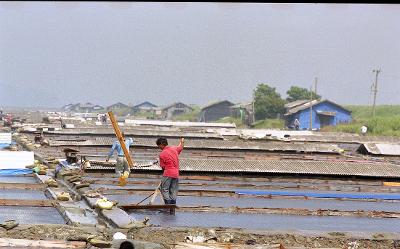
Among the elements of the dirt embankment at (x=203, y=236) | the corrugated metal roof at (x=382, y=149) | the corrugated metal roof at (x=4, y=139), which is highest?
the corrugated metal roof at (x=382, y=149)

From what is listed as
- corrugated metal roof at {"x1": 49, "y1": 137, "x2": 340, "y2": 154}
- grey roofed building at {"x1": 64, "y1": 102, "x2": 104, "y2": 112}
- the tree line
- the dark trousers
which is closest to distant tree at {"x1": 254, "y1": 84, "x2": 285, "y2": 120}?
the tree line

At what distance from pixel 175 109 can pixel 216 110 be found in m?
14.8

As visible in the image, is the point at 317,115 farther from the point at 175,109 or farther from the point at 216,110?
the point at 175,109

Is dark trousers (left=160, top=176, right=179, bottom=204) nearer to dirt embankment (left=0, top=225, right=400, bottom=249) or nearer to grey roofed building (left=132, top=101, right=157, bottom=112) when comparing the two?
dirt embankment (left=0, top=225, right=400, bottom=249)

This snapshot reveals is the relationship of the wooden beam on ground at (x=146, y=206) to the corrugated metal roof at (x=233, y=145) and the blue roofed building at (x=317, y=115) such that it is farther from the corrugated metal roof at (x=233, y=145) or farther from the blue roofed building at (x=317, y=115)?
the blue roofed building at (x=317, y=115)

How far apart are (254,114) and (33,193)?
48.7 m

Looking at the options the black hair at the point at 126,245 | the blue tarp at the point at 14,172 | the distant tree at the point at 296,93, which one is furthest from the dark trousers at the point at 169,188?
the distant tree at the point at 296,93

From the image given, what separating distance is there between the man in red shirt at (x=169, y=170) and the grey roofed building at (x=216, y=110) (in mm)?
61219

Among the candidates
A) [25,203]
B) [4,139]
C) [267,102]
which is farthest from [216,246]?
[267,102]

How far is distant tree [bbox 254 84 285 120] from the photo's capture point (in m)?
56.6

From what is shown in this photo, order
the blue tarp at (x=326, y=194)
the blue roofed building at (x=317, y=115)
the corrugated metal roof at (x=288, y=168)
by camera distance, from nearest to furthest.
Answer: the blue tarp at (x=326, y=194), the corrugated metal roof at (x=288, y=168), the blue roofed building at (x=317, y=115)

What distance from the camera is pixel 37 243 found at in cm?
542

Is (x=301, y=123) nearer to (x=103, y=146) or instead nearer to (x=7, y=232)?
(x=103, y=146)

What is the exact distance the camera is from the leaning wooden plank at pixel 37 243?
209 inches
